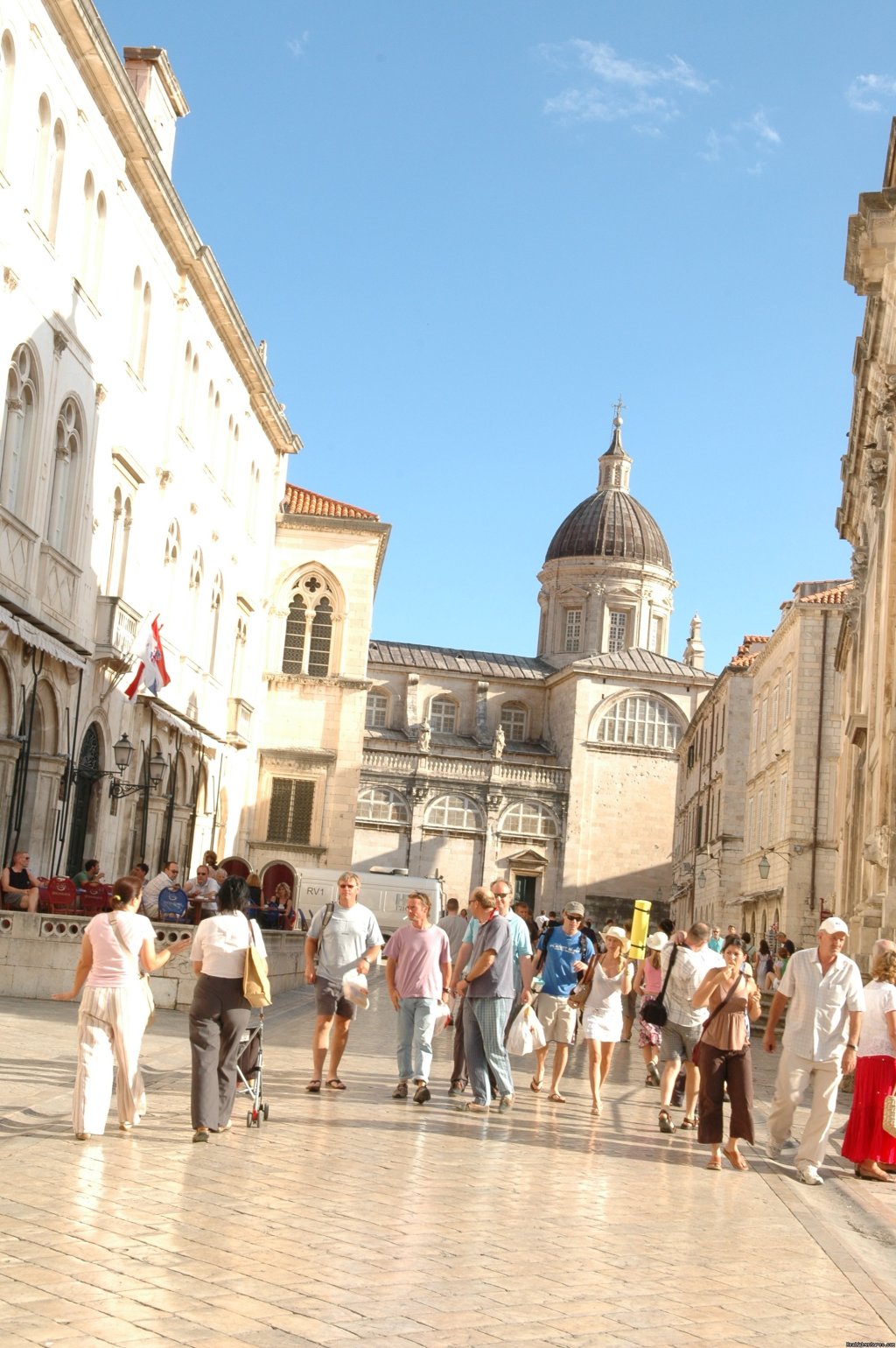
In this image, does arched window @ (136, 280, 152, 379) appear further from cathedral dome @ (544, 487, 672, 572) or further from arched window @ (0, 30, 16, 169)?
cathedral dome @ (544, 487, 672, 572)

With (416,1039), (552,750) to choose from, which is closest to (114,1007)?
(416,1039)

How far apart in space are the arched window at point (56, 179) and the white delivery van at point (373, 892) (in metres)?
21.4

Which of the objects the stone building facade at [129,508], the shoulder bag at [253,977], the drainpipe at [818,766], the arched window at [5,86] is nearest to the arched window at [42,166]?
the stone building facade at [129,508]

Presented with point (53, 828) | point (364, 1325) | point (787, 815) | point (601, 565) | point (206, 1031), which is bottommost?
point (364, 1325)

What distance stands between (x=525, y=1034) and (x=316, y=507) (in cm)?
3794

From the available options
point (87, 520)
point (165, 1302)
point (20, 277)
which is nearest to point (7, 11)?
point (20, 277)

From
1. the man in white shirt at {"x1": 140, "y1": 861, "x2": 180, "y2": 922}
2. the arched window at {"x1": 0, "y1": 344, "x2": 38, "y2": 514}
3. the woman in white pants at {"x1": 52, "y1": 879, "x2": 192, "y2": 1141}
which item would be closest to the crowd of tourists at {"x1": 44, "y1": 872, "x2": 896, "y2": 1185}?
the woman in white pants at {"x1": 52, "y1": 879, "x2": 192, "y2": 1141}

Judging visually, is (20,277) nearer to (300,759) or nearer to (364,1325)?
(364,1325)

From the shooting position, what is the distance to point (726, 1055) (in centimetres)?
1166

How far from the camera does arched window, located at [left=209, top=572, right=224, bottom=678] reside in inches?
1516

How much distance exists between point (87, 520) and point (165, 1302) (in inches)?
846

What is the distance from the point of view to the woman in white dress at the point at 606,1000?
45.9ft

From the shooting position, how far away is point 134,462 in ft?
95.8

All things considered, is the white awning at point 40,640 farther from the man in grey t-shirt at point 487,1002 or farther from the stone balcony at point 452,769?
the stone balcony at point 452,769
